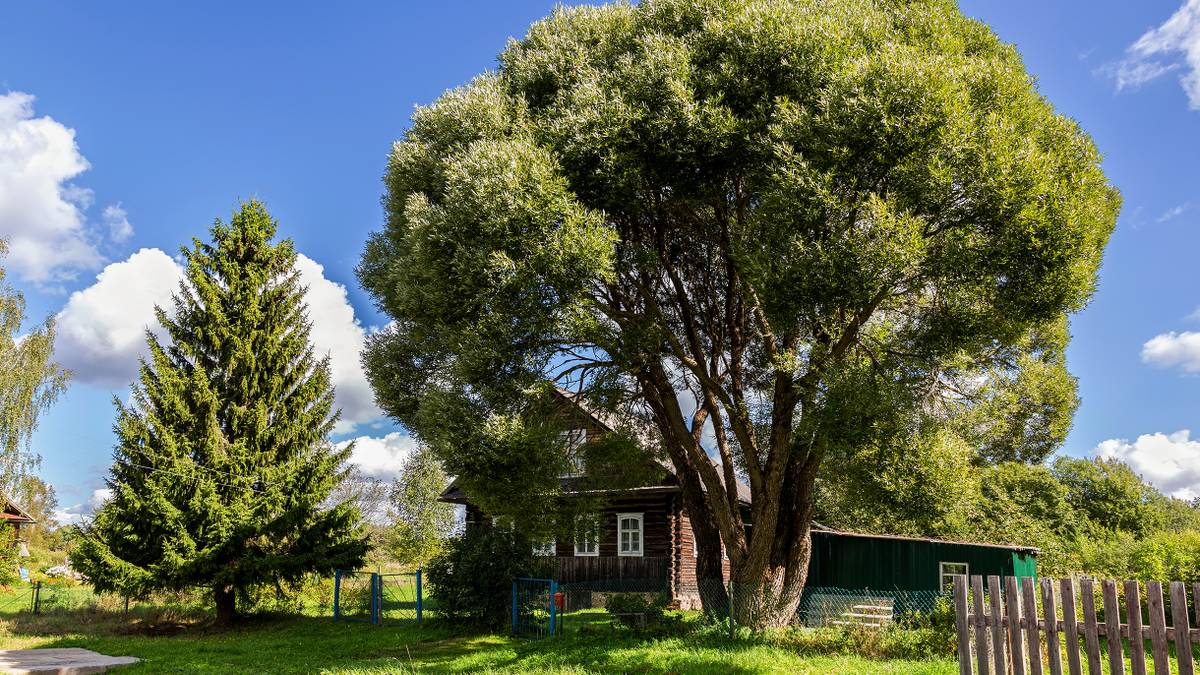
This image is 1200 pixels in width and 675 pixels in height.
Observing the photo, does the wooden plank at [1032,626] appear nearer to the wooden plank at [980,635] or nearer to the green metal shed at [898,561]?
the wooden plank at [980,635]

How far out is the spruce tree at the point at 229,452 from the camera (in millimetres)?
21906

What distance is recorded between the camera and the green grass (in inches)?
519

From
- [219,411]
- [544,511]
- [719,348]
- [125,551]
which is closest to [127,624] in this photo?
[125,551]

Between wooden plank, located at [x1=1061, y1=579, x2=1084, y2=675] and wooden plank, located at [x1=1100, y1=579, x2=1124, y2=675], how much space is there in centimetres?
32

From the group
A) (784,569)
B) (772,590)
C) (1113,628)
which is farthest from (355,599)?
(1113,628)

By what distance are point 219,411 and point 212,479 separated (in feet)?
8.14

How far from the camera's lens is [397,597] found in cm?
2489

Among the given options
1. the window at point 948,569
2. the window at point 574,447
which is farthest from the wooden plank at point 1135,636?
the window at point 948,569

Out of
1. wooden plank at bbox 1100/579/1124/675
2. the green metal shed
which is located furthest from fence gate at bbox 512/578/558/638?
wooden plank at bbox 1100/579/1124/675

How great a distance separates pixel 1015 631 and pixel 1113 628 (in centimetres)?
117

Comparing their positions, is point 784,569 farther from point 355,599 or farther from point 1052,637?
point 355,599

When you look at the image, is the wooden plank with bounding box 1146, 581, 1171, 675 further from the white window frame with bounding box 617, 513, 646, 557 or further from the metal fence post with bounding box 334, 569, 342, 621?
the metal fence post with bounding box 334, 569, 342, 621

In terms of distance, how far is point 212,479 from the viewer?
73.6 ft

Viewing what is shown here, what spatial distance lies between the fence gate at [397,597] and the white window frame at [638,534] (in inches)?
286
